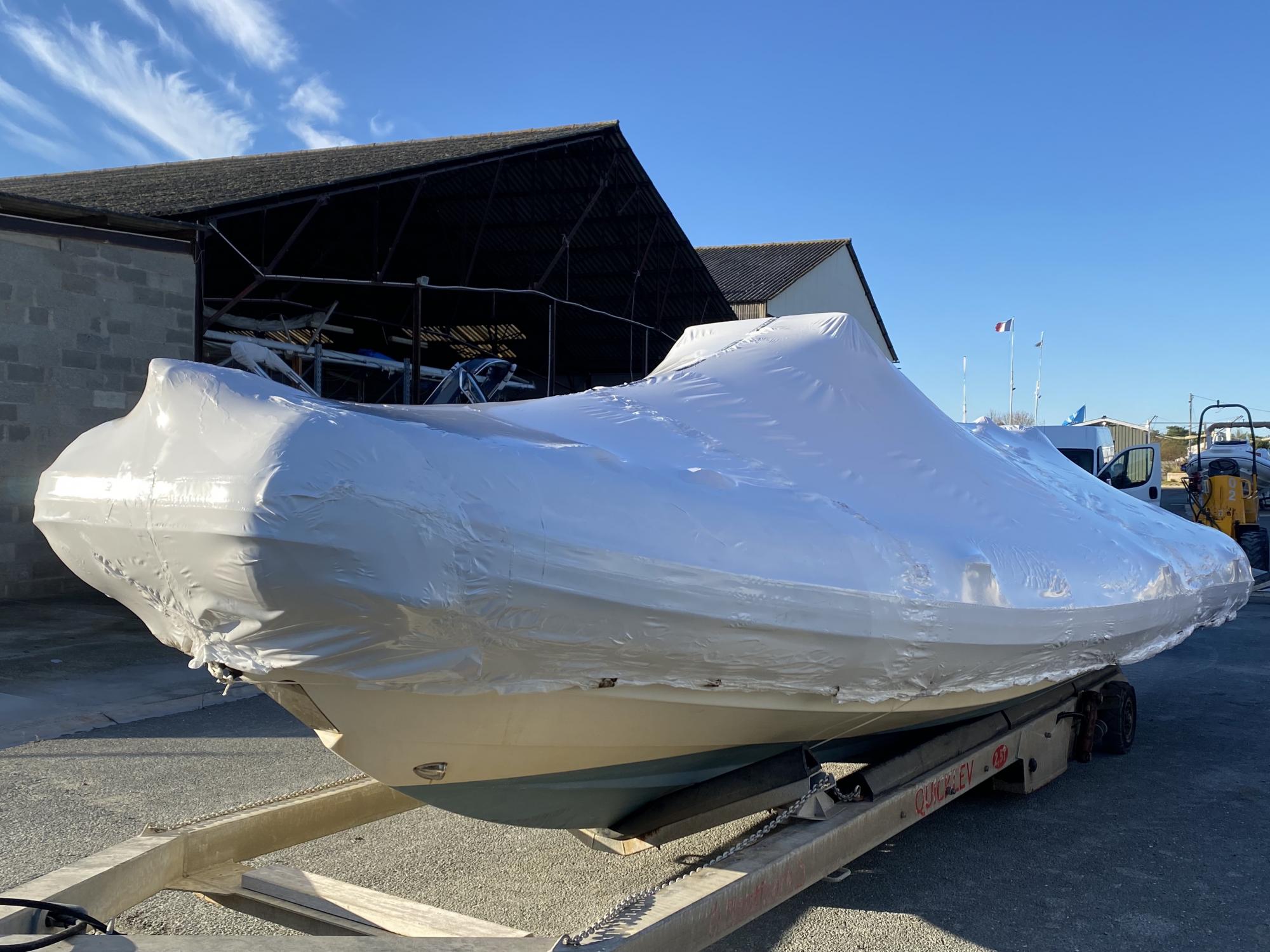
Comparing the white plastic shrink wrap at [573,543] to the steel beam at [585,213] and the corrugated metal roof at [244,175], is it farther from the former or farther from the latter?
the steel beam at [585,213]

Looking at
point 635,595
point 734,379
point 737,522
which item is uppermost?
point 734,379

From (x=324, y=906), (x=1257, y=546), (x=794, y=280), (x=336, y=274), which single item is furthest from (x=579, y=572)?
(x=794, y=280)

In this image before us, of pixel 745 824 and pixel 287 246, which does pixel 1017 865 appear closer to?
pixel 745 824

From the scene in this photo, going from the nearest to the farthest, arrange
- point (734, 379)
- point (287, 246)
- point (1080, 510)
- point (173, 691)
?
point (734, 379) < point (1080, 510) < point (173, 691) < point (287, 246)

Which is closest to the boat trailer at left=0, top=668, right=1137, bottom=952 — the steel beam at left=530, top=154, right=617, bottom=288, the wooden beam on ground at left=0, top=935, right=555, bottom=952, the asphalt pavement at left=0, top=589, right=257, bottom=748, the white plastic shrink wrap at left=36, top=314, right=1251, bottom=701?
the wooden beam on ground at left=0, top=935, right=555, bottom=952

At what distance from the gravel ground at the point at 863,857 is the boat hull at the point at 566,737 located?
611 mm

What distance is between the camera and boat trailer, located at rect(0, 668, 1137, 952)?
7.61ft

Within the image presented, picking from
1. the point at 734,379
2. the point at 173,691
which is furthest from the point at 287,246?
the point at 734,379

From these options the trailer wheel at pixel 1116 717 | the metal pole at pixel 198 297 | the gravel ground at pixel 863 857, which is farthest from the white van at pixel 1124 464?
the metal pole at pixel 198 297

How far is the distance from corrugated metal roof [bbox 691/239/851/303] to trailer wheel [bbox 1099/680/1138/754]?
68.7 ft

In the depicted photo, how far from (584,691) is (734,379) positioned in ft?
5.73

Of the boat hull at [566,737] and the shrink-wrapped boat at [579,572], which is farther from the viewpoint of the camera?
the boat hull at [566,737]

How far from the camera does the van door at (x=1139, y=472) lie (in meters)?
18.2

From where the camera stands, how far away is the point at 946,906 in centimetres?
363
